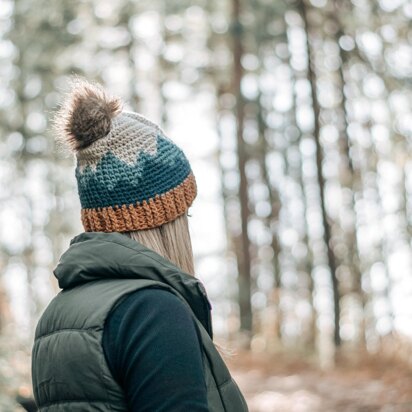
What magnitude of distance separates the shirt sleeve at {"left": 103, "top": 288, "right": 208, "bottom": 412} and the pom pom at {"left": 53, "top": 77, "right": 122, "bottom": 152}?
0.57 m

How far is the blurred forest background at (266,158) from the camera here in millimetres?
16609

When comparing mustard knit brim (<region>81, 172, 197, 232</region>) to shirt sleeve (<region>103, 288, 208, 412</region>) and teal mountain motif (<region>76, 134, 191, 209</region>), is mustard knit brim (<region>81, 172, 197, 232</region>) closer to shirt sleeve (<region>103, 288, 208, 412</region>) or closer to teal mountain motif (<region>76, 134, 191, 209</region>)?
teal mountain motif (<region>76, 134, 191, 209</region>)

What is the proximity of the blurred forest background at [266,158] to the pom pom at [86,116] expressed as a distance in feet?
26.7

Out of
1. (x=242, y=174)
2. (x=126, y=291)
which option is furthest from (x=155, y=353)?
(x=242, y=174)

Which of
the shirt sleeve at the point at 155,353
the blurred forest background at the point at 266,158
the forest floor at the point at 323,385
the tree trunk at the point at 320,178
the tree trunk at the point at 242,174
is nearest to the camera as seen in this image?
the shirt sleeve at the point at 155,353

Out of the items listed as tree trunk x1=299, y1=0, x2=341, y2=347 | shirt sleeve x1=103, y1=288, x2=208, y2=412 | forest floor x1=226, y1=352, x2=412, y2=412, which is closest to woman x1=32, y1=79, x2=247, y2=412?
shirt sleeve x1=103, y1=288, x2=208, y2=412

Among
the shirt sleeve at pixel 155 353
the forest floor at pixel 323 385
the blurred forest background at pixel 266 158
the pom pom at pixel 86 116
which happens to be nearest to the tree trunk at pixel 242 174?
the blurred forest background at pixel 266 158

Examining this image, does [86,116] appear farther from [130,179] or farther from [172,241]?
[172,241]

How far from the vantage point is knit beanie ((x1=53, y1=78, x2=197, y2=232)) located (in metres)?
2.40

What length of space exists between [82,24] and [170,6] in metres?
2.42

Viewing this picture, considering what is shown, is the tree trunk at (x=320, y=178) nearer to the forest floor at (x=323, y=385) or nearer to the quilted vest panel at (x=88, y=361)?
the forest floor at (x=323, y=385)

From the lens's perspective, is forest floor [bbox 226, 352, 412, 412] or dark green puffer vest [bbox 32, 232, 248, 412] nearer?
dark green puffer vest [bbox 32, 232, 248, 412]

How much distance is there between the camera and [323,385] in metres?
12.1

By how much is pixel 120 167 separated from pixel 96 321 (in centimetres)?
50
